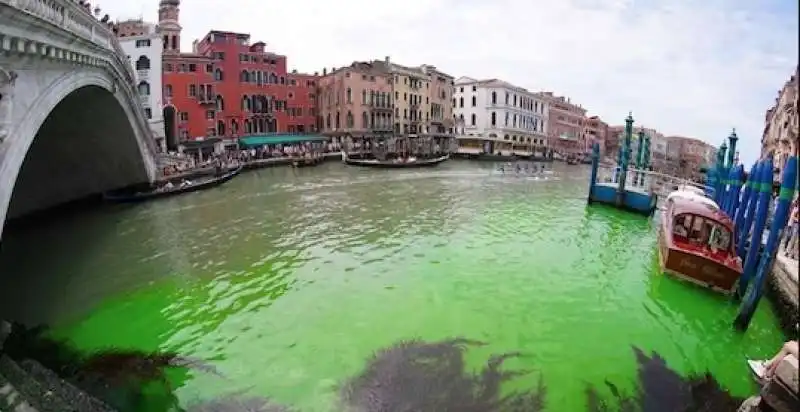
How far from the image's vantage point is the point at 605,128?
103375mm

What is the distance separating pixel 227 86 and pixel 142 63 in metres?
7.74

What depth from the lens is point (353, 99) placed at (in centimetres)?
5300

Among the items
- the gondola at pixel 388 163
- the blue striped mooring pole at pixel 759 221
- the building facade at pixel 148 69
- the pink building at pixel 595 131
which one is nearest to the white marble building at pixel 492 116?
the gondola at pixel 388 163

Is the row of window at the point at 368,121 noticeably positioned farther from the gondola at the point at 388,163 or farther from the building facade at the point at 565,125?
the building facade at the point at 565,125

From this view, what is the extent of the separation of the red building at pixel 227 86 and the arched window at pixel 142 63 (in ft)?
8.36

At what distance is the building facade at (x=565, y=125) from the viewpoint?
3201 inches

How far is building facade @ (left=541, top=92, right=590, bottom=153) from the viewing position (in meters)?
81.3

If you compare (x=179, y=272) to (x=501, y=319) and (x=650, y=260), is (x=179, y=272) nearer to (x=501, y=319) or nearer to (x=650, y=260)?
(x=501, y=319)

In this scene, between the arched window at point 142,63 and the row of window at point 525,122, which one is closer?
the arched window at point 142,63

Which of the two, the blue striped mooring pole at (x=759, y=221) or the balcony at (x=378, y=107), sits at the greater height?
the balcony at (x=378, y=107)

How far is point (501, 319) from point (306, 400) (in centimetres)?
516

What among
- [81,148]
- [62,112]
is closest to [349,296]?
[62,112]

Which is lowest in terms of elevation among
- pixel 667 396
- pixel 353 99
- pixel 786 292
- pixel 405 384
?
pixel 667 396

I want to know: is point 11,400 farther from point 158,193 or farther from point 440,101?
point 440,101
